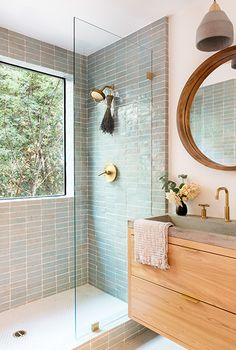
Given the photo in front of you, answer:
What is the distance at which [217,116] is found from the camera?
75.9 inches

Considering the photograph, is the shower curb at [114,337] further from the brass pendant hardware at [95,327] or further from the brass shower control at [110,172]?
the brass shower control at [110,172]

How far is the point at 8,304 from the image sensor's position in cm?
237

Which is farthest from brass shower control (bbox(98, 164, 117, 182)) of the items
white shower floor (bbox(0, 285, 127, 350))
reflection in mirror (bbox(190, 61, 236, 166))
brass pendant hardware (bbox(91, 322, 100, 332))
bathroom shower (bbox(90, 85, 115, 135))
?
brass pendant hardware (bbox(91, 322, 100, 332))

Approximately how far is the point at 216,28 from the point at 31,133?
190cm

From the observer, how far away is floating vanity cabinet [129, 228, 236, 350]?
138cm

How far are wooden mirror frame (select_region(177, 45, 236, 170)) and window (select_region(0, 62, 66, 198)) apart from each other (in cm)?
133

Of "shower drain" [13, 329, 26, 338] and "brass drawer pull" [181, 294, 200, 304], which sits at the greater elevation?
"brass drawer pull" [181, 294, 200, 304]

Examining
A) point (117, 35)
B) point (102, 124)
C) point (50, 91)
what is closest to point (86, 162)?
point (102, 124)

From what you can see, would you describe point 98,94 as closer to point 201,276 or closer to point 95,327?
point 201,276

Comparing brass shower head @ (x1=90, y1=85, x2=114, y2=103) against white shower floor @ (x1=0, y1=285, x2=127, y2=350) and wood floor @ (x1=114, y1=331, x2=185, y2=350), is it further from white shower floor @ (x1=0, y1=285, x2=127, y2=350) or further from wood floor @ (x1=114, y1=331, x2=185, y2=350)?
wood floor @ (x1=114, y1=331, x2=185, y2=350)

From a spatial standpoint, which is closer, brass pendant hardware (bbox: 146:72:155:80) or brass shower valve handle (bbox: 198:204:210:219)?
brass shower valve handle (bbox: 198:204:210:219)

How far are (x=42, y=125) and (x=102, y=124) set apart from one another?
2.38ft

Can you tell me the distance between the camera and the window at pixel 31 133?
8.22 feet

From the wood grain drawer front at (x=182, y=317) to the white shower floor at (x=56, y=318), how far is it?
43 cm
